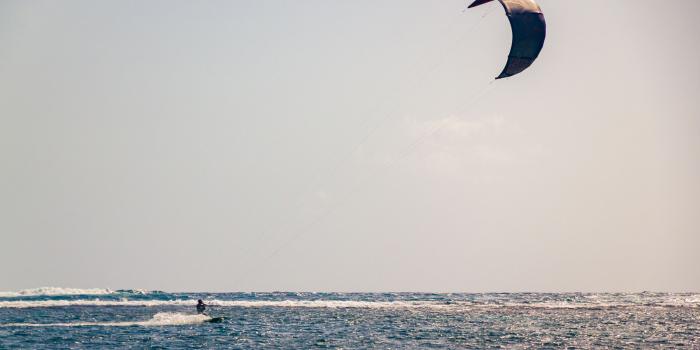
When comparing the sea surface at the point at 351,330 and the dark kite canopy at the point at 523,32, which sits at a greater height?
the dark kite canopy at the point at 523,32

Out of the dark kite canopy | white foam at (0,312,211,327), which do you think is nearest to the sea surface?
white foam at (0,312,211,327)

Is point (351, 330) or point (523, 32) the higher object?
point (523, 32)

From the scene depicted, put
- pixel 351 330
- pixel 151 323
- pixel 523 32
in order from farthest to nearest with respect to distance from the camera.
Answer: pixel 151 323 < pixel 351 330 < pixel 523 32

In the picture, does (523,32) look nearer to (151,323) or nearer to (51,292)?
(151,323)

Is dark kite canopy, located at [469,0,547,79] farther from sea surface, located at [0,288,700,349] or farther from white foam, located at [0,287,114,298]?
white foam, located at [0,287,114,298]

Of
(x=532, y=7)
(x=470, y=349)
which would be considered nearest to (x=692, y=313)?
(x=470, y=349)

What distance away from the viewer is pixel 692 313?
6688 centimetres

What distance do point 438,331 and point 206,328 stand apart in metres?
12.8

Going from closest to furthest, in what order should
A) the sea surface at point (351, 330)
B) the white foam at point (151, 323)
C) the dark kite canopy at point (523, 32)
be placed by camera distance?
the dark kite canopy at point (523, 32) < the sea surface at point (351, 330) < the white foam at point (151, 323)

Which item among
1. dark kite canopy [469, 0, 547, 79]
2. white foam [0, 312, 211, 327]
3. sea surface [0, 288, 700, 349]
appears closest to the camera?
dark kite canopy [469, 0, 547, 79]

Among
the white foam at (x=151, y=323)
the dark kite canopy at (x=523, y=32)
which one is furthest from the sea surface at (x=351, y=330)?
the dark kite canopy at (x=523, y=32)

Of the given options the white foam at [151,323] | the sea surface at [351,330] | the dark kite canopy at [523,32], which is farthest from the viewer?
the white foam at [151,323]

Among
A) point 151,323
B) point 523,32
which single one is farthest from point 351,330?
point 523,32

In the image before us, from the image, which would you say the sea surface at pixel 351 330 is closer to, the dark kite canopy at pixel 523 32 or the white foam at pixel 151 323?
the white foam at pixel 151 323
